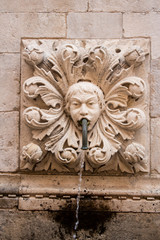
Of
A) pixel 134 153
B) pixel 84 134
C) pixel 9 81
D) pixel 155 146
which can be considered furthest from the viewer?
pixel 9 81

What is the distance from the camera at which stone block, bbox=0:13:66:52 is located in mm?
2896

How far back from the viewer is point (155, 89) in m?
2.82

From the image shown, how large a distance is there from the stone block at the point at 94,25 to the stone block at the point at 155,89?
334 millimetres

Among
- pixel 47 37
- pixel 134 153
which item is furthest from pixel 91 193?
pixel 47 37

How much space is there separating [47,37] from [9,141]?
0.81 meters

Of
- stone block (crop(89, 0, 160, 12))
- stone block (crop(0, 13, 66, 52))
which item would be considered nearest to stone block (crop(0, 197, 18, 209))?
stone block (crop(0, 13, 66, 52))

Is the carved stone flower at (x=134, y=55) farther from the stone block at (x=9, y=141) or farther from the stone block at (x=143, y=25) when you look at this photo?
the stone block at (x=9, y=141)

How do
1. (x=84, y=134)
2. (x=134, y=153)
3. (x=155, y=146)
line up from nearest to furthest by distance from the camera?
1. (x=84, y=134)
2. (x=134, y=153)
3. (x=155, y=146)

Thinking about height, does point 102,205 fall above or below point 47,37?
below

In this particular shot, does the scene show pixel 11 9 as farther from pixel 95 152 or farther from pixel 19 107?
pixel 95 152

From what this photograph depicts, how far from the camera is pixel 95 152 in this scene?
264 centimetres

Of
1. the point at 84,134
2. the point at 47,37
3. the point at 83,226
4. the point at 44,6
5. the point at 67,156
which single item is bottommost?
the point at 83,226

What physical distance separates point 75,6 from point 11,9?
480 mm

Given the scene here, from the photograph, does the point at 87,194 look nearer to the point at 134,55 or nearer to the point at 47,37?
the point at 134,55
